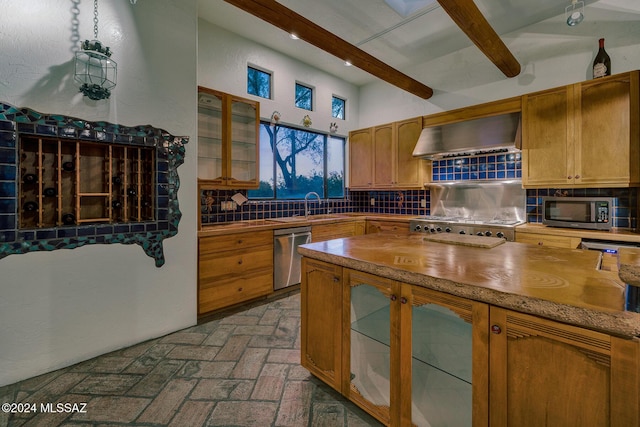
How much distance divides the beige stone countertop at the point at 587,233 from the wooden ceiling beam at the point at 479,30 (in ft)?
6.35


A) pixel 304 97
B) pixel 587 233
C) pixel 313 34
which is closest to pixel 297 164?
pixel 304 97

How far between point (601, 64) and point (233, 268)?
4.54m

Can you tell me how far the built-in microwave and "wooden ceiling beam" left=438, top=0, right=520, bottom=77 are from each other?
1.67 metres

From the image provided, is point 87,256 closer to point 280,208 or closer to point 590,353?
point 280,208

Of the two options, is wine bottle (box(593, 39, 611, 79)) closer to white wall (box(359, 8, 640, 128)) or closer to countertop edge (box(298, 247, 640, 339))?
white wall (box(359, 8, 640, 128))

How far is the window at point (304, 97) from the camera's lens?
15.1 ft

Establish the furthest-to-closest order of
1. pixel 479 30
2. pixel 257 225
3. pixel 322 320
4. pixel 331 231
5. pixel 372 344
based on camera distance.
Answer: pixel 331 231, pixel 257 225, pixel 479 30, pixel 322 320, pixel 372 344

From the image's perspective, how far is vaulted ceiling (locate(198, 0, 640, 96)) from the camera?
311 centimetres

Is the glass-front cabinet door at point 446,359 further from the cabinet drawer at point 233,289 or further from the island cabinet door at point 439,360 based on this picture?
the cabinet drawer at point 233,289

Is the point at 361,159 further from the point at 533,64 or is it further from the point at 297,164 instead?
the point at 533,64

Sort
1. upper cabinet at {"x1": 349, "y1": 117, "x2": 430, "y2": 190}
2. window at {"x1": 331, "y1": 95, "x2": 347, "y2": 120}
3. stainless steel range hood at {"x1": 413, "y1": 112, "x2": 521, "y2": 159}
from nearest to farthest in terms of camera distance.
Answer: stainless steel range hood at {"x1": 413, "y1": 112, "x2": 521, "y2": 159} < upper cabinet at {"x1": 349, "y1": 117, "x2": 430, "y2": 190} < window at {"x1": 331, "y1": 95, "x2": 347, "y2": 120}

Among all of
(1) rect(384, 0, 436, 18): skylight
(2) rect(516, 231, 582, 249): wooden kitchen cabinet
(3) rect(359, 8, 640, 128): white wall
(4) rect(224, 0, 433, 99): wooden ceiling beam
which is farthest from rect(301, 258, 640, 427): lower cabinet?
(3) rect(359, 8, 640, 128): white wall

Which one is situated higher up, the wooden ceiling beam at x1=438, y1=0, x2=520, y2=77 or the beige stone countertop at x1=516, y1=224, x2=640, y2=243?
the wooden ceiling beam at x1=438, y1=0, x2=520, y2=77

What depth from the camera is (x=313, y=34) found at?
282 cm
